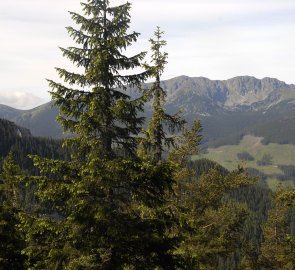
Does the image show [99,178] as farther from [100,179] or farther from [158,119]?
[158,119]

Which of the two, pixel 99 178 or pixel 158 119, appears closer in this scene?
pixel 99 178

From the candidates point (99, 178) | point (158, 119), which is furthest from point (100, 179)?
A: point (158, 119)

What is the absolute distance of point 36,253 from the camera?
46.2ft

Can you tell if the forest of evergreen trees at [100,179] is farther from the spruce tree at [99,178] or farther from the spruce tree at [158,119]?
the spruce tree at [158,119]

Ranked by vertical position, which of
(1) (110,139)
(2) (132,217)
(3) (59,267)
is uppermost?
(1) (110,139)

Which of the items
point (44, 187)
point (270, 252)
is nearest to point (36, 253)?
point (44, 187)

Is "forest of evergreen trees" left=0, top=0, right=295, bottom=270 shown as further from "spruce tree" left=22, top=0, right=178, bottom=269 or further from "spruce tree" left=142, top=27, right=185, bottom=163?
"spruce tree" left=142, top=27, right=185, bottom=163

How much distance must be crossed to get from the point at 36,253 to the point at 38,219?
127cm

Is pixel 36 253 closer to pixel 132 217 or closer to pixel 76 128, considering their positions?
pixel 132 217

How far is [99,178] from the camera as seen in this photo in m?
14.1

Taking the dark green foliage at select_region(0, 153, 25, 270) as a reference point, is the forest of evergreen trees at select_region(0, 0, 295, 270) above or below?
above

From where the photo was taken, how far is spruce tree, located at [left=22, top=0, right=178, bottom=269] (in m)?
13.9

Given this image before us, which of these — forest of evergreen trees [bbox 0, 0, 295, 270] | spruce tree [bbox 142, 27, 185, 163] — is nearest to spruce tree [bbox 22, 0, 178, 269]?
forest of evergreen trees [bbox 0, 0, 295, 270]

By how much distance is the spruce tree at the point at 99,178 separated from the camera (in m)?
13.9
